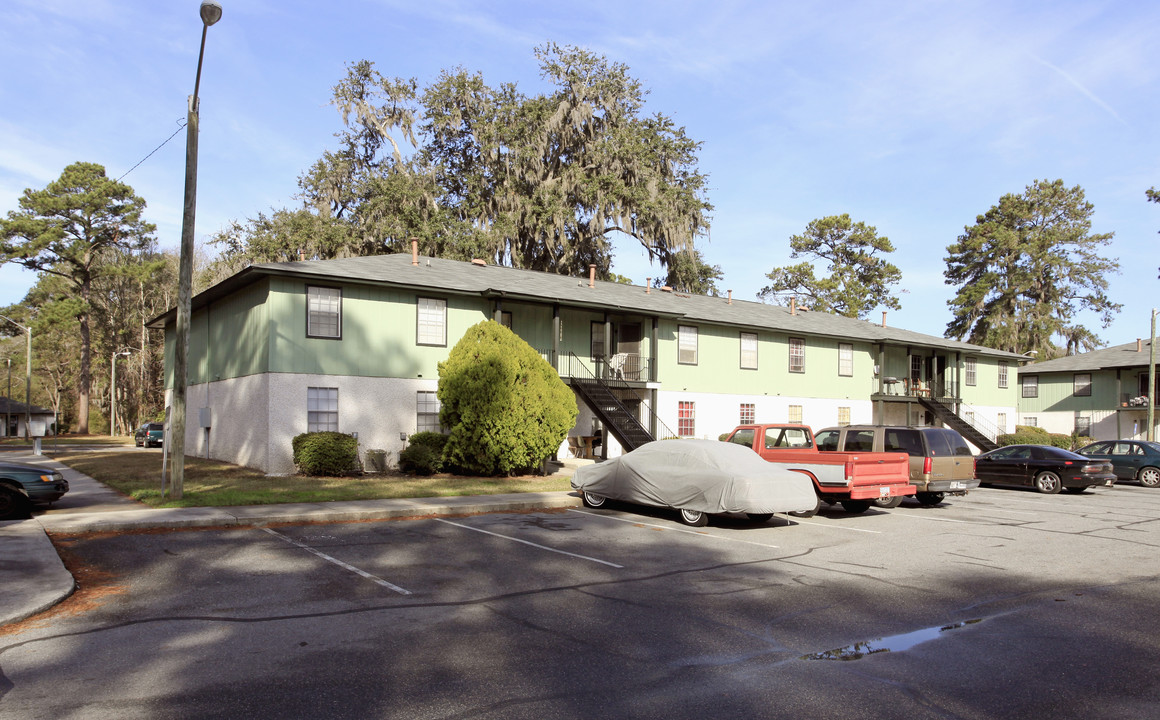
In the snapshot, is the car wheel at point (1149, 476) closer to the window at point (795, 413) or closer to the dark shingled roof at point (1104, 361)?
the window at point (795, 413)

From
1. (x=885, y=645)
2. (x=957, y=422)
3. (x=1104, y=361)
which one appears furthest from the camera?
(x=1104, y=361)

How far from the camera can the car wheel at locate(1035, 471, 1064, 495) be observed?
840 inches

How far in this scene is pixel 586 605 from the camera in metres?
7.59

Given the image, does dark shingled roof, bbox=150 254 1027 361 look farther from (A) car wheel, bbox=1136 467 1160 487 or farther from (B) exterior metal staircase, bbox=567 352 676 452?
(A) car wheel, bbox=1136 467 1160 487

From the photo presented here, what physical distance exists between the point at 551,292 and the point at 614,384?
4.04 metres

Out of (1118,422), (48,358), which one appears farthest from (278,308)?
(48,358)

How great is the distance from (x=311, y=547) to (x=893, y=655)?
7.77 meters

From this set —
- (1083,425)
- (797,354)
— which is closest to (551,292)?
(797,354)

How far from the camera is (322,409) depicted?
22328mm

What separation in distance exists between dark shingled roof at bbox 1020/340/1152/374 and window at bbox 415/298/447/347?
38510 millimetres

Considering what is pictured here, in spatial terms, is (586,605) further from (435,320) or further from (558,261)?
(558,261)

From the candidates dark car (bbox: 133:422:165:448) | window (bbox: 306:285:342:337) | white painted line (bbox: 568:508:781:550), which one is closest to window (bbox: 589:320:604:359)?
window (bbox: 306:285:342:337)

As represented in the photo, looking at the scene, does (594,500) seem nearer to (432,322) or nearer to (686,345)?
(432,322)

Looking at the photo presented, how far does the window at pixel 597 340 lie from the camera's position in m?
28.6
